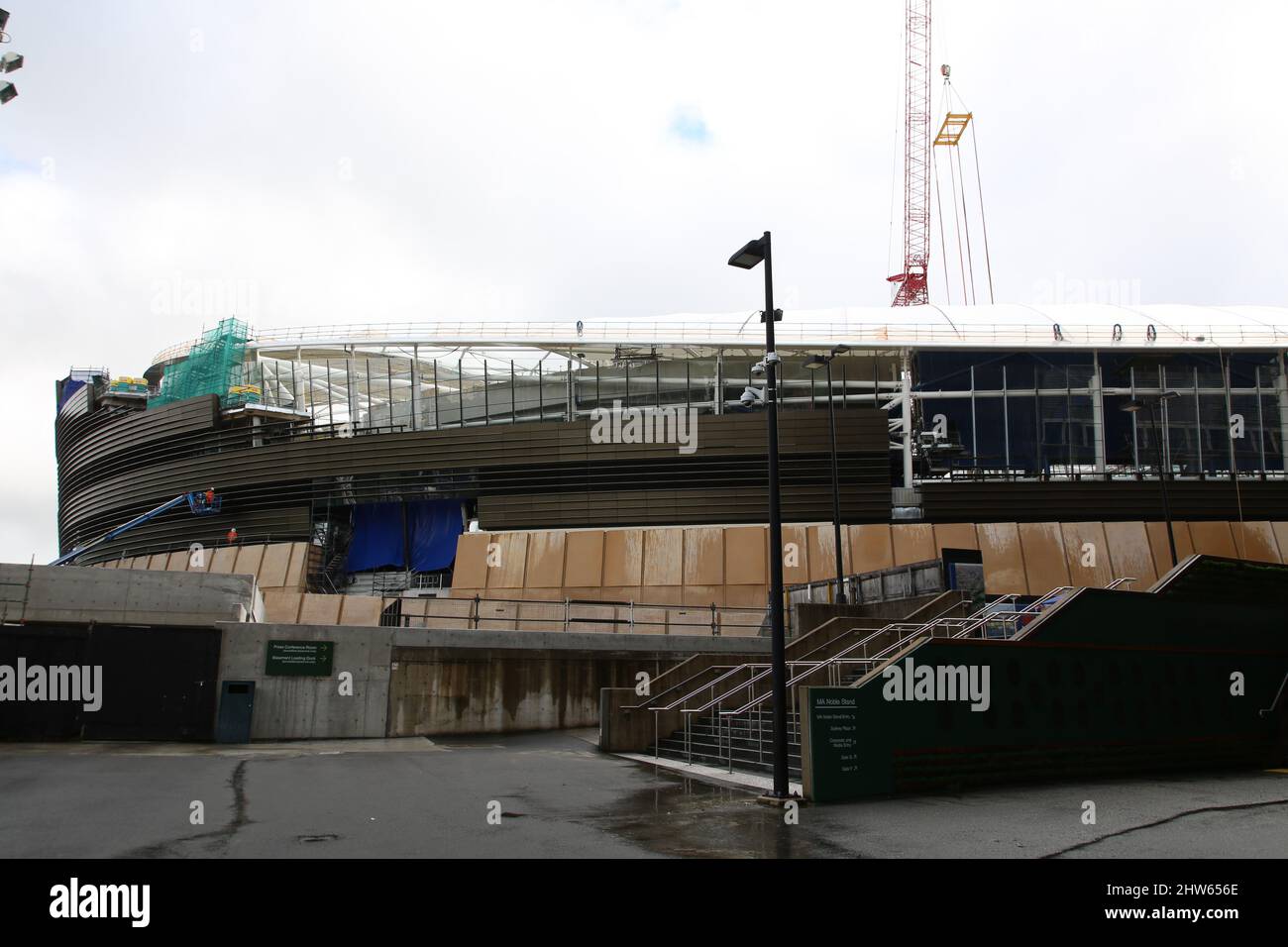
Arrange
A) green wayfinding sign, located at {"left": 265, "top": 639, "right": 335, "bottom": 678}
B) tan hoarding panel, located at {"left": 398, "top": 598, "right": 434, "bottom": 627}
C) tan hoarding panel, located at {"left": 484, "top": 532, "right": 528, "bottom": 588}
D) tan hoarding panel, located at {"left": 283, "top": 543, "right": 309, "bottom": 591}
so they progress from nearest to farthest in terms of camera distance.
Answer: green wayfinding sign, located at {"left": 265, "top": 639, "right": 335, "bottom": 678}, tan hoarding panel, located at {"left": 398, "top": 598, "right": 434, "bottom": 627}, tan hoarding panel, located at {"left": 484, "top": 532, "right": 528, "bottom": 588}, tan hoarding panel, located at {"left": 283, "top": 543, "right": 309, "bottom": 591}

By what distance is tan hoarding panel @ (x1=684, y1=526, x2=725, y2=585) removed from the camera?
140 ft

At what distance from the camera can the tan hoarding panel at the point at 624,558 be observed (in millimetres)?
43594

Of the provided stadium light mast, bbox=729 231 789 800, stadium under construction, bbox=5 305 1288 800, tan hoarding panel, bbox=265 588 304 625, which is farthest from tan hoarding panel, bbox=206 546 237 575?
stadium light mast, bbox=729 231 789 800

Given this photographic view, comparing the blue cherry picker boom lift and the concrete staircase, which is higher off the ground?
the blue cherry picker boom lift

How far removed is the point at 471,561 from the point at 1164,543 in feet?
101

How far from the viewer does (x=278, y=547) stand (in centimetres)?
4931

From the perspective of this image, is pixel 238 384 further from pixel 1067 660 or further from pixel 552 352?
pixel 1067 660

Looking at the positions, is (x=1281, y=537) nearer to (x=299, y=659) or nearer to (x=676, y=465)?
(x=676, y=465)

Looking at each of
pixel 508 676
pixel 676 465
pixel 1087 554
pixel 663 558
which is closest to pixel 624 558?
pixel 663 558

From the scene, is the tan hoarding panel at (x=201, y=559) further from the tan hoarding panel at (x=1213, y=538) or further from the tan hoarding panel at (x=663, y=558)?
the tan hoarding panel at (x=1213, y=538)

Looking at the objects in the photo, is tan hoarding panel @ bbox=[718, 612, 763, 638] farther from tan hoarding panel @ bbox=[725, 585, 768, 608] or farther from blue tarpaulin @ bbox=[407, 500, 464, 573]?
blue tarpaulin @ bbox=[407, 500, 464, 573]

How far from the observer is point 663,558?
143 ft

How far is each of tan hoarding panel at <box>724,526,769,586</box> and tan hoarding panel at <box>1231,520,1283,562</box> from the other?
20.8 metres
